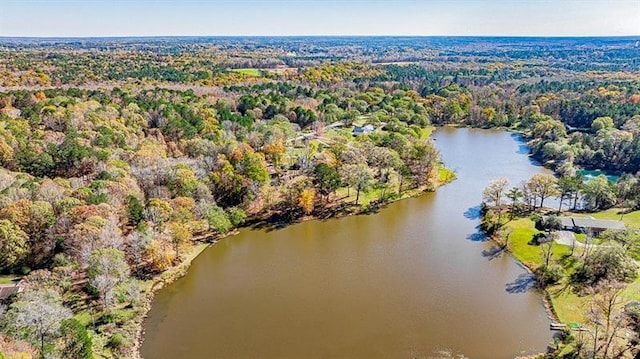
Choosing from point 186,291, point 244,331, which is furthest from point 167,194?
point 244,331

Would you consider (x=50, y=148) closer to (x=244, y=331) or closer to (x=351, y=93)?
(x=244, y=331)

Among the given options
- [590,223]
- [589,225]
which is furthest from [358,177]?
[590,223]

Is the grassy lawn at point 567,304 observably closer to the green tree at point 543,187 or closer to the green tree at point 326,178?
the green tree at point 543,187

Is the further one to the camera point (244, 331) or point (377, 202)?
point (377, 202)

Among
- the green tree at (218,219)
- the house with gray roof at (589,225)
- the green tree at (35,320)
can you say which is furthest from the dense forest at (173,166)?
the house with gray roof at (589,225)

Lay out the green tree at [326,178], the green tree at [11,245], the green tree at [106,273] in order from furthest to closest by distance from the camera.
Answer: the green tree at [326,178] < the green tree at [11,245] < the green tree at [106,273]

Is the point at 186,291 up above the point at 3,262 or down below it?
below

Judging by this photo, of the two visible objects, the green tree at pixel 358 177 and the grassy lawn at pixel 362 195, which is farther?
the grassy lawn at pixel 362 195

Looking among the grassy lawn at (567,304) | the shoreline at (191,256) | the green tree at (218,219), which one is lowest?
the grassy lawn at (567,304)
